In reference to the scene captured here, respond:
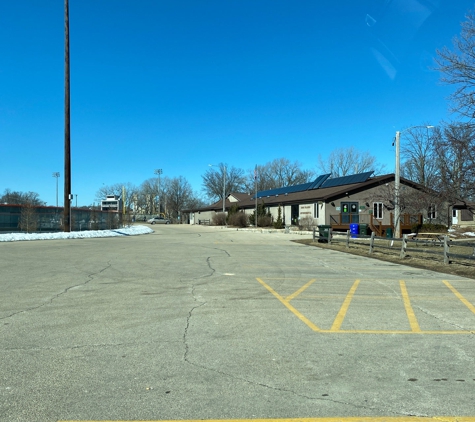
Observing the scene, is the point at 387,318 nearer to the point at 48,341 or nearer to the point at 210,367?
the point at 210,367

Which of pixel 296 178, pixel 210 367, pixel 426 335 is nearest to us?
pixel 210 367

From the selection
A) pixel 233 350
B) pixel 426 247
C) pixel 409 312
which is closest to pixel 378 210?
pixel 426 247

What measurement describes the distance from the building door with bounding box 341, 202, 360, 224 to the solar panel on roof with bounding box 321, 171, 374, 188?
3.12 meters

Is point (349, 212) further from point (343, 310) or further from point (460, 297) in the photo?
point (343, 310)

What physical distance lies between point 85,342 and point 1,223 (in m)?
28.2

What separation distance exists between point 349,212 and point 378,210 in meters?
2.95

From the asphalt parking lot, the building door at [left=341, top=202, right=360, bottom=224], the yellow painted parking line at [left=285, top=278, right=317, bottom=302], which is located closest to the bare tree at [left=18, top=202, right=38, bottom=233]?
the asphalt parking lot

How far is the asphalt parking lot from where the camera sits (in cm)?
387

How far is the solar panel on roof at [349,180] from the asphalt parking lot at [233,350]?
33470 mm

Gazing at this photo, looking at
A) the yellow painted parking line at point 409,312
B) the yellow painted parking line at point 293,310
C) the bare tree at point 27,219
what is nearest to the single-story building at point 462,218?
the yellow painted parking line at point 409,312

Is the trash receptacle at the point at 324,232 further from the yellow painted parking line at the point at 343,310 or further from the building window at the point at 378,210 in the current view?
the yellow painted parking line at the point at 343,310

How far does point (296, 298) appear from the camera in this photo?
29.3 ft

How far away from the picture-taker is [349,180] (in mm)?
45312

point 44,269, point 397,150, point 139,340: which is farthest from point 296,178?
point 139,340
